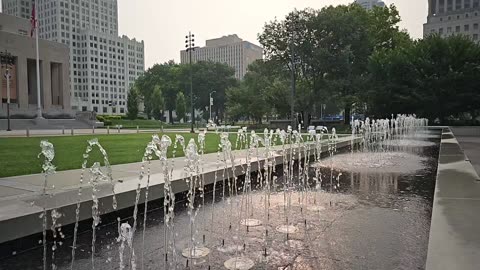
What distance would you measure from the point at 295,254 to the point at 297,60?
37021 mm

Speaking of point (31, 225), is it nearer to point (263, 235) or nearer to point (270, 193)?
point (263, 235)

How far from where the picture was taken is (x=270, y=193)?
282 inches

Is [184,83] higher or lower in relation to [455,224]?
higher

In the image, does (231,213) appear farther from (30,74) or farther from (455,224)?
(30,74)

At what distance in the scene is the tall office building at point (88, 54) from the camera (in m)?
114

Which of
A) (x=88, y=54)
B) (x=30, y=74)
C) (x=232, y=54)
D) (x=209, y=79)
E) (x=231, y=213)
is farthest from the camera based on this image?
(x=88, y=54)

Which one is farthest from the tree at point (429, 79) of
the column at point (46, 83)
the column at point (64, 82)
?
the column at point (64, 82)

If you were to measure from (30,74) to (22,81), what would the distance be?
17.3 ft

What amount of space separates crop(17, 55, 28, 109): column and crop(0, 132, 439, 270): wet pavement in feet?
171

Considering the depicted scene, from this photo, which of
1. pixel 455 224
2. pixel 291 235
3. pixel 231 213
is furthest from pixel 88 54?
pixel 455 224

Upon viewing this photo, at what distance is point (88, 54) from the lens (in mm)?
114000

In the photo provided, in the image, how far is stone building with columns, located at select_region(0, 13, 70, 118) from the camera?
159 feet

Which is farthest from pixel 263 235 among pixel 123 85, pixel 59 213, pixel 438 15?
pixel 123 85

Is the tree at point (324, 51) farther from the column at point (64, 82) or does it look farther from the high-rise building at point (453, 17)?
the high-rise building at point (453, 17)
